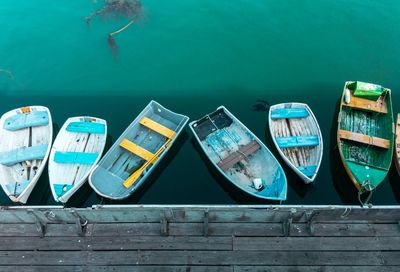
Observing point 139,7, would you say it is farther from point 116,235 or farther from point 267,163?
point 116,235

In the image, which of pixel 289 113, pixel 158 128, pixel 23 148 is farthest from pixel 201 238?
pixel 23 148

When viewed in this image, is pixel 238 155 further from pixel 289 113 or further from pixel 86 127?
pixel 86 127

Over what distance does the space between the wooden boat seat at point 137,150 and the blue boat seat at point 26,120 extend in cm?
519

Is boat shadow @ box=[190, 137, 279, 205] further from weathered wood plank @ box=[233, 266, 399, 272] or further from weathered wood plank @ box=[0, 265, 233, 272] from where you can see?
weathered wood plank @ box=[0, 265, 233, 272]

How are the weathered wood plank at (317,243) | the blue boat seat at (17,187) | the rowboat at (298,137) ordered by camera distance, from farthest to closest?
the rowboat at (298,137) < the blue boat seat at (17,187) < the weathered wood plank at (317,243)

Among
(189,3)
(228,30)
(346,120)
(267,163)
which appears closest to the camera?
(267,163)

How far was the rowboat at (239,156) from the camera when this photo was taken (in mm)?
16641

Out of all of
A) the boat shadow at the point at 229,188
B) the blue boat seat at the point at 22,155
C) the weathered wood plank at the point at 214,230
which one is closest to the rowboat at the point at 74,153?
the blue boat seat at the point at 22,155

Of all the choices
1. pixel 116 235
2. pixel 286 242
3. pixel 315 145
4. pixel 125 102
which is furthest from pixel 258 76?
pixel 116 235

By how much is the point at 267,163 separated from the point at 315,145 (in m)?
2.90

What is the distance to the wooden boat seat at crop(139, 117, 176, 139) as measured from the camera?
18.9 metres

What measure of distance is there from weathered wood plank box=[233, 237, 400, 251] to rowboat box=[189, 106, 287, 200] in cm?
326

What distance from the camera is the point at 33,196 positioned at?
1792 cm

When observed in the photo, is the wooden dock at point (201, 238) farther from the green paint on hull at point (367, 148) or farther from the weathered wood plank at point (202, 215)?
the green paint on hull at point (367, 148)
